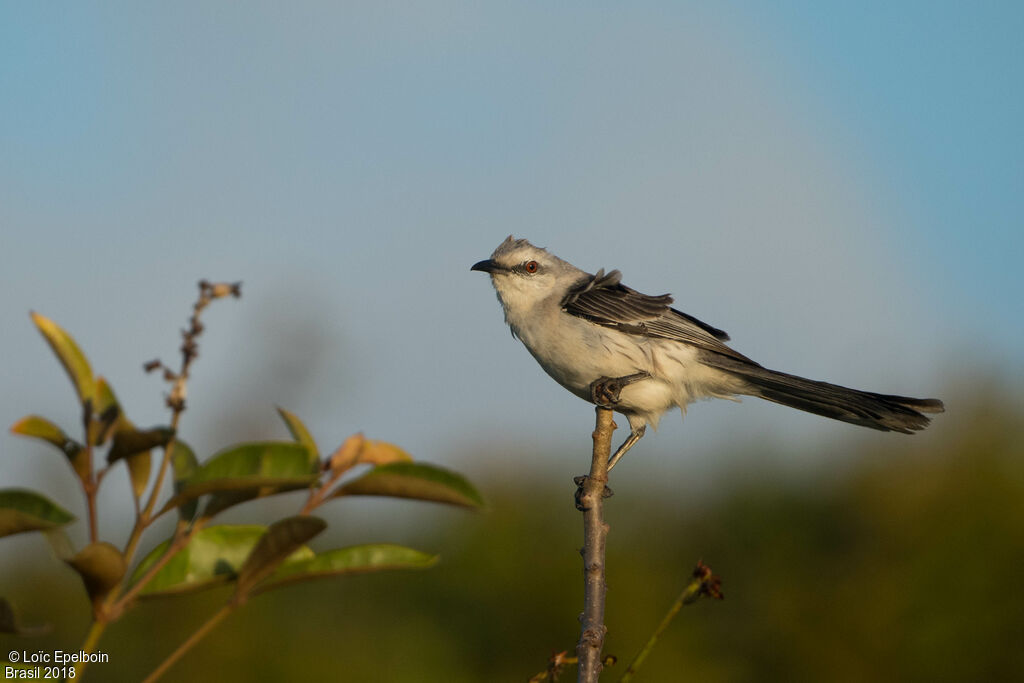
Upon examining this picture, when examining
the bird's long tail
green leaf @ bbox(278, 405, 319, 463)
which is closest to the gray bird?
the bird's long tail

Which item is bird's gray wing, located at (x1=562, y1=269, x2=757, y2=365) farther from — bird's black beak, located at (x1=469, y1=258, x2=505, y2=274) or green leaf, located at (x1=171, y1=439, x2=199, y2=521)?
green leaf, located at (x1=171, y1=439, x2=199, y2=521)

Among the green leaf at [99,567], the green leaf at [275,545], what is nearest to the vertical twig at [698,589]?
the green leaf at [275,545]

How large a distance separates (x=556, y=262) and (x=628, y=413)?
1.32m

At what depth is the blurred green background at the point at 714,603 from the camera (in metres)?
12.7

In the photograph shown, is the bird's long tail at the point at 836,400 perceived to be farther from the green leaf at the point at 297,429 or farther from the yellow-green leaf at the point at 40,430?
the yellow-green leaf at the point at 40,430

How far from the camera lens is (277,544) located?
1.84 metres

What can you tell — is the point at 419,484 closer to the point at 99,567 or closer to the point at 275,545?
the point at 275,545

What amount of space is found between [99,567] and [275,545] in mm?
311

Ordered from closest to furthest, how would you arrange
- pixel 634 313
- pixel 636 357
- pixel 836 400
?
1. pixel 836 400
2. pixel 636 357
3. pixel 634 313

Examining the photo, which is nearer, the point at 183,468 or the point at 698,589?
the point at 183,468

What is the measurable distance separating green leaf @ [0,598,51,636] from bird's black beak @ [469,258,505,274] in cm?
525

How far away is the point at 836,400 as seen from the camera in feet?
19.4

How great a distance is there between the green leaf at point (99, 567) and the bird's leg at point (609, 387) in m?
4.20

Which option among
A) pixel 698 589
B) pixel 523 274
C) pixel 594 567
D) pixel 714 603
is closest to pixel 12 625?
pixel 594 567
